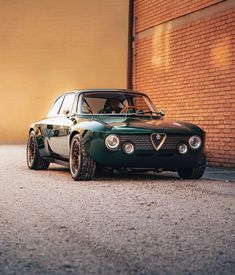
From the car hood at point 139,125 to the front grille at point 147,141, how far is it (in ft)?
0.25

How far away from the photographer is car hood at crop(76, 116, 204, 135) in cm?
1027

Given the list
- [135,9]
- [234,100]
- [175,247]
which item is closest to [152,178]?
[234,100]

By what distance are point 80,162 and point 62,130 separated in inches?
47.1

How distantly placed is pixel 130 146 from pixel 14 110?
16.1 m

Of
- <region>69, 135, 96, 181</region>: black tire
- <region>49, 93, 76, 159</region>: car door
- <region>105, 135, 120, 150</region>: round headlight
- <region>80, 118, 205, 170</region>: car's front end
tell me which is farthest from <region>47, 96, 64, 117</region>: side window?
<region>105, 135, 120, 150</region>: round headlight

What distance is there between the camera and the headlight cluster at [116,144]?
1020 centimetres

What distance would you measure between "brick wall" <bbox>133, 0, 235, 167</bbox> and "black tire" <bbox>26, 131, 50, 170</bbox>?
3715 millimetres

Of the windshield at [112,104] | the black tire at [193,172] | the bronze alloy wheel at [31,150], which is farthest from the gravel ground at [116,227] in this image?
the bronze alloy wheel at [31,150]

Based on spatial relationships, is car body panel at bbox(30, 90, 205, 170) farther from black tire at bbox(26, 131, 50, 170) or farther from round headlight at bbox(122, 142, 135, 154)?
black tire at bbox(26, 131, 50, 170)

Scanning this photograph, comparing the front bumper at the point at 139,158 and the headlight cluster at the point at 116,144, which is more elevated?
the headlight cluster at the point at 116,144

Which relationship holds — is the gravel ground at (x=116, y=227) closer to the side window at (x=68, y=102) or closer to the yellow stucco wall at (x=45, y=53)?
the side window at (x=68, y=102)

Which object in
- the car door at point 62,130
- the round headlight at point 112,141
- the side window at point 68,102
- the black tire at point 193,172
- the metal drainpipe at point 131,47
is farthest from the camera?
the metal drainpipe at point 131,47

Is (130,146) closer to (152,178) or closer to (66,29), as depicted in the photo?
(152,178)

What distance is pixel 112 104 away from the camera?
1156 centimetres
